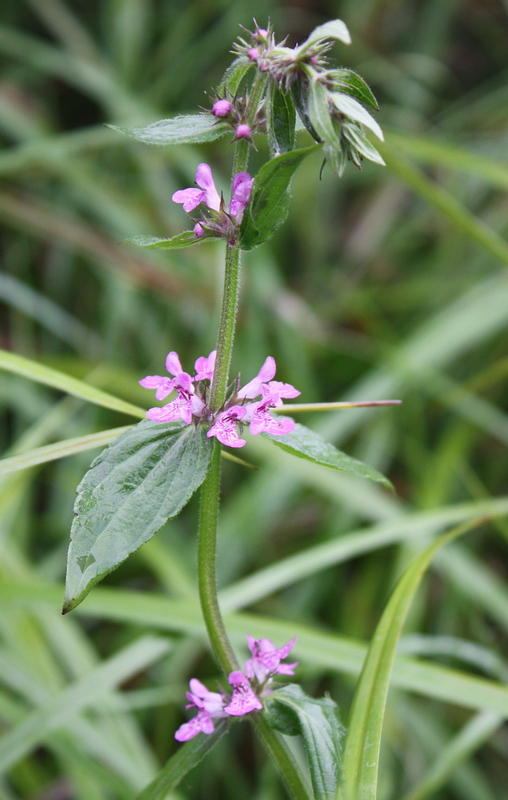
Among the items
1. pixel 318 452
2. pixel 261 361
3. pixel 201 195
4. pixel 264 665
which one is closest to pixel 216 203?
pixel 201 195

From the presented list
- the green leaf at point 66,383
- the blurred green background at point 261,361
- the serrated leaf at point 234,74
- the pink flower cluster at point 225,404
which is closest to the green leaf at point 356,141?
the serrated leaf at point 234,74

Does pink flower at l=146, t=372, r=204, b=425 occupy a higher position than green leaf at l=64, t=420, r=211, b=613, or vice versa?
pink flower at l=146, t=372, r=204, b=425

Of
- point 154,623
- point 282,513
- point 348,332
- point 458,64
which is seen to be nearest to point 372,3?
point 458,64

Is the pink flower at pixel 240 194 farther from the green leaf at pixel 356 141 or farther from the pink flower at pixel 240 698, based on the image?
the pink flower at pixel 240 698

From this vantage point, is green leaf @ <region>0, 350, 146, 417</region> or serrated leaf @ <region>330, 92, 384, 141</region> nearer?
serrated leaf @ <region>330, 92, 384, 141</region>

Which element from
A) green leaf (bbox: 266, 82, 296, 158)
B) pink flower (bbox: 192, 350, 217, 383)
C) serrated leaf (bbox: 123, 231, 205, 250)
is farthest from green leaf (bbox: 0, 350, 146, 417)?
green leaf (bbox: 266, 82, 296, 158)

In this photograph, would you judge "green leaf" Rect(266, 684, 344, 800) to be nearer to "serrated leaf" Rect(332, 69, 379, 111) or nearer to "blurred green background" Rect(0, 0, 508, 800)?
"blurred green background" Rect(0, 0, 508, 800)

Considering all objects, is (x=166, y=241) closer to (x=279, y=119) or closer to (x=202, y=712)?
(x=279, y=119)
